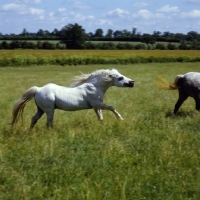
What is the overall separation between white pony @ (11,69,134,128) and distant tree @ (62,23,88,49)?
7735 cm

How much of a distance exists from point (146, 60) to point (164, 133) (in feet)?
166

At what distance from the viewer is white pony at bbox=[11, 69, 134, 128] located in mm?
9422

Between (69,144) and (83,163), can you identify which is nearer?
(83,163)

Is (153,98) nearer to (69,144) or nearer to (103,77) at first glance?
(103,77)

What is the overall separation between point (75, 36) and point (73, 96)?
265 ft

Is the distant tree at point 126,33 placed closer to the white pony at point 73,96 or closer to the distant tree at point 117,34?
the distant tree at point 117,34

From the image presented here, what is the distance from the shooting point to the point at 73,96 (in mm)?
9672

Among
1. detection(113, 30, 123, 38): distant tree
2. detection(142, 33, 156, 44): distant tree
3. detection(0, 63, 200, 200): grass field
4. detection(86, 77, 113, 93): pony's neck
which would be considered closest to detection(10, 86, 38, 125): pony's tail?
detection(0, 63, 200, 200): grass field

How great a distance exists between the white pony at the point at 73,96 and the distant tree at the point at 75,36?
77.3m

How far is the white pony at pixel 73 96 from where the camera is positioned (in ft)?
30.9

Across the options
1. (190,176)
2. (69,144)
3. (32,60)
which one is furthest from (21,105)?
(32,60)

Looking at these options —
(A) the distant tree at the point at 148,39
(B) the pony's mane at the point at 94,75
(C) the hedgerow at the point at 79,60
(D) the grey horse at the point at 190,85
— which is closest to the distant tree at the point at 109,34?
(A) the distant tree at the point at 148,39

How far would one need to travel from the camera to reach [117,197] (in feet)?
17.8

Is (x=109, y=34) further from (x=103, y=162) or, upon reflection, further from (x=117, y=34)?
(x=103, y=162)
